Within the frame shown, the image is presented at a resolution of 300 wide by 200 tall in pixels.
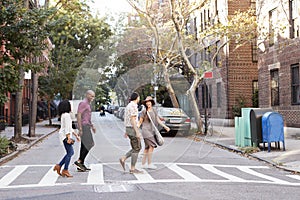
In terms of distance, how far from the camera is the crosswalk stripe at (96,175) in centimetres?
917

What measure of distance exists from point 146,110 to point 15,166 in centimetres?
414

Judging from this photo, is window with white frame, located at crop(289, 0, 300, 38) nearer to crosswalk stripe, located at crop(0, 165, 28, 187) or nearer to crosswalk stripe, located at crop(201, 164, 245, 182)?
crosswalk stripe, located at crop(201, 164, 245, 182)

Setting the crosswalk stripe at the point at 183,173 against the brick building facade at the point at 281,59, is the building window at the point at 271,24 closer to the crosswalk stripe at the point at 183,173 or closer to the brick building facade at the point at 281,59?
the brick building facade at the point at 281,59

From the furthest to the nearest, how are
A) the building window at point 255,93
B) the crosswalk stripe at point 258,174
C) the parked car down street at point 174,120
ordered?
the building window at point 255,93
the parked car down street at point 174,120
the crosswalk stripe at point 258,174

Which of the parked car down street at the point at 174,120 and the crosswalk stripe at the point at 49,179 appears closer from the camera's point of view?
the crosswalk stripe at the point at 49,179

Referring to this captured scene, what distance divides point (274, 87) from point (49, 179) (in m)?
16.7

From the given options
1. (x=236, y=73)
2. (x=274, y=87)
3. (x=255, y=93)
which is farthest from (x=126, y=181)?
(x=255, y=93)

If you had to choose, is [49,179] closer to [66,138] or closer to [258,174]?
[66,138]

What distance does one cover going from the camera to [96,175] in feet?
32.8

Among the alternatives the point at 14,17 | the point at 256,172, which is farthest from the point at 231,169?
the point at 14,17

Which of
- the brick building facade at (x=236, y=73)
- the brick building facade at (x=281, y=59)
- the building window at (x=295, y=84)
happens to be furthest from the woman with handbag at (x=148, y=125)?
the brick building facade at (x=236, y=73)

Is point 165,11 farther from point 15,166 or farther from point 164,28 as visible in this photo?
point 15,166

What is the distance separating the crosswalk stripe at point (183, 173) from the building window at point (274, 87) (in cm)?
1288

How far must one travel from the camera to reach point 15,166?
12.2 metres
